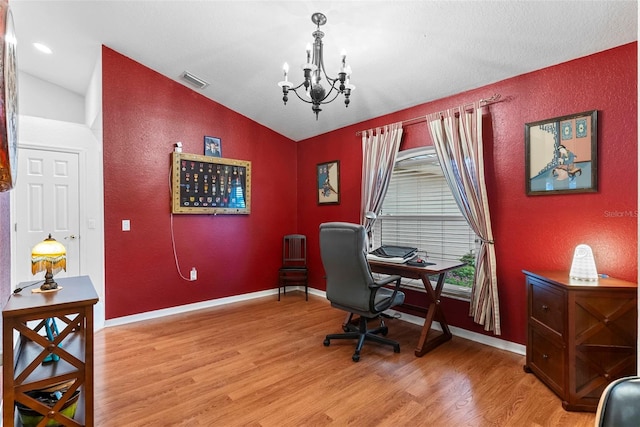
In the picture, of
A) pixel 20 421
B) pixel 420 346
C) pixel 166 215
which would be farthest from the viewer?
pixel 166 215

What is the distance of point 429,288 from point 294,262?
248 centimetres

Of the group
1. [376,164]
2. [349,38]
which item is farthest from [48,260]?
[376,164]

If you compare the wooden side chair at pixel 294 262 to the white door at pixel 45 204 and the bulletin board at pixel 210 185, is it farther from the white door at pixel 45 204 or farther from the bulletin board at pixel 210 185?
the white door at pixel 45 204

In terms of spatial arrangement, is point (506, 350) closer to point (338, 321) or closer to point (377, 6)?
point (338, 321)

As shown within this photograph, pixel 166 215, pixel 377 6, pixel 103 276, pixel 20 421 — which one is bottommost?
pixel 20 421

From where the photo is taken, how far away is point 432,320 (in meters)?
2.79

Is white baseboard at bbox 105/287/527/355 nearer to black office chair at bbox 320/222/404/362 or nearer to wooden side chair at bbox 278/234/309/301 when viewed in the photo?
wooden side chair at bbox 278/234/309/301

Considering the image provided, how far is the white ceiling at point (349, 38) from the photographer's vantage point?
84.9 inches

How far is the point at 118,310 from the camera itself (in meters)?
3.36

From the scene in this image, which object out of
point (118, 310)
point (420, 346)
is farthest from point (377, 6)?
point (118, 310)

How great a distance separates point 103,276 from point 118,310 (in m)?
0.42

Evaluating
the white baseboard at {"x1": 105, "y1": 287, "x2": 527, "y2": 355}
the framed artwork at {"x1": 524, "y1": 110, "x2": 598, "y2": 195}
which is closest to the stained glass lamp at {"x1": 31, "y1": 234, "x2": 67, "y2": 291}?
the white baseboard at {"x1": 105, "y1": 287, "x2": 527, "y2": 355}

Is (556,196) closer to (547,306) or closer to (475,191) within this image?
(475,191)

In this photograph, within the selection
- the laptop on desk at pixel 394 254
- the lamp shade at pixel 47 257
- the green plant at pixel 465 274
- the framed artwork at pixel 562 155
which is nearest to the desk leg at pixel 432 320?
the laptop on desk at pixel 394 254
